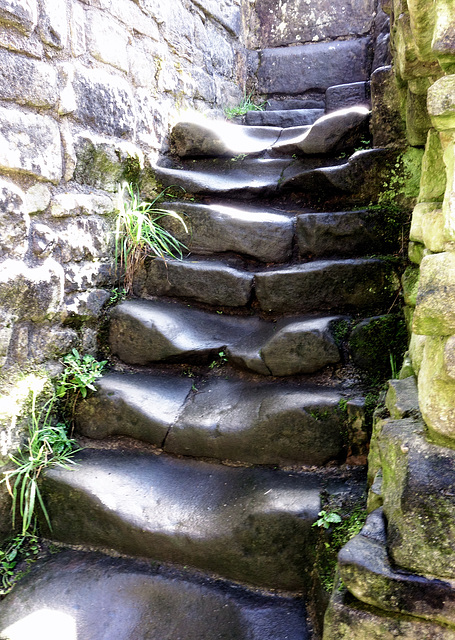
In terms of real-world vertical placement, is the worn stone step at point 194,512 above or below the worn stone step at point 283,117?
below

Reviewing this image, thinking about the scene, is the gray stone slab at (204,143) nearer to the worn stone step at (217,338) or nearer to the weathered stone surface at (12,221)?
the worn stone step at (217,338)

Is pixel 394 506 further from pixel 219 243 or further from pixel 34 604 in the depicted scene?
pixel 219 243

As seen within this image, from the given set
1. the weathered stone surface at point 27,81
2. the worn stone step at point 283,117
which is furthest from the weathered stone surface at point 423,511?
the worn stone step at point 283,117

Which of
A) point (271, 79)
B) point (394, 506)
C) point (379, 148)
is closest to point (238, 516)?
point (394, 506)

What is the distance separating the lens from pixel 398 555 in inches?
38.6

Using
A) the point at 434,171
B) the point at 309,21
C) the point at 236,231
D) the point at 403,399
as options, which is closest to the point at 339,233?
the point at 236,231

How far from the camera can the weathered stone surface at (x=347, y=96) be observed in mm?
3042

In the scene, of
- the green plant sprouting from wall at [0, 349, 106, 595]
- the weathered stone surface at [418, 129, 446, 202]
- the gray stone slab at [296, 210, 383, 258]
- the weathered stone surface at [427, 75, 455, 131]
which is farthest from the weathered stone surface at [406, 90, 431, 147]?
the green plant sprouting from wall at [0, 349, 106, 595]

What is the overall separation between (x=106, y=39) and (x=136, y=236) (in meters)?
0.89

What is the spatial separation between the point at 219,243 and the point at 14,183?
3.11 ft

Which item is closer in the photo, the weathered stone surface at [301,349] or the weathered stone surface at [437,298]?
the weathered stone surface at [437,298]

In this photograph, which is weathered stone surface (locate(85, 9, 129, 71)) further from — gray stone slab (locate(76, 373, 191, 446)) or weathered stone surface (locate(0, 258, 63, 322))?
gray stone slab (locate(76, 373, 191, 446))

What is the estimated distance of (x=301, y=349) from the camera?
1.84 m

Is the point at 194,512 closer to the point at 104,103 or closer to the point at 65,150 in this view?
the point at 65,150
